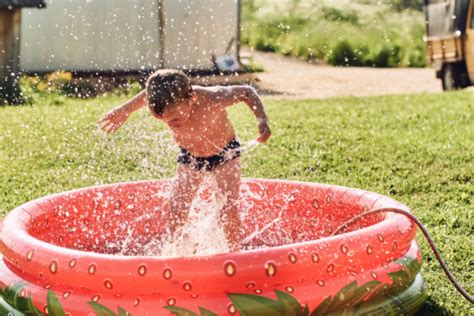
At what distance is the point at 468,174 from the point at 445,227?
1099mm

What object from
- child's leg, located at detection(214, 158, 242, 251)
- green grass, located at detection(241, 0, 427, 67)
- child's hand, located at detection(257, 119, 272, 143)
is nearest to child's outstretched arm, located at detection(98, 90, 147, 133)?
child's leg, located at detection(214, 158, 242, 251)

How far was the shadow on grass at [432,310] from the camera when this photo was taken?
329 centimetres

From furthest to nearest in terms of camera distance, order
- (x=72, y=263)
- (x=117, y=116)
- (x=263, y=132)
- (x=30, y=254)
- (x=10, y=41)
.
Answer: (x=10, y=41)
(x=117, y=116)
(x=263, y=132)
(x=30, y=254)
(x=72, y=263)

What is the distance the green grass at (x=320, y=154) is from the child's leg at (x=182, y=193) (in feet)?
3.65

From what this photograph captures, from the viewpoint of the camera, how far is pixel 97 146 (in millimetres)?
6305

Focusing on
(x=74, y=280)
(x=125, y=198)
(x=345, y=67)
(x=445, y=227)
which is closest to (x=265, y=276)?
(x=74, y=280)

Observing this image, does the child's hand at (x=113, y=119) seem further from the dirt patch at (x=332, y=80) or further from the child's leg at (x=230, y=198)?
the dirt patch at (x=332, y=80)

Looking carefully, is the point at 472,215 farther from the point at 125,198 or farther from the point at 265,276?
the point at 265,276

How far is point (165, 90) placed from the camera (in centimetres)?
312

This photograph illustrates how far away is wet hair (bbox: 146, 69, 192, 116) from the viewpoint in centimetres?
311

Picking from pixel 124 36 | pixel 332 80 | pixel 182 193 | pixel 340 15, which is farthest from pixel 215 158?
pixel 340 15

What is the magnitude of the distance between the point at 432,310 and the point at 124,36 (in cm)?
915

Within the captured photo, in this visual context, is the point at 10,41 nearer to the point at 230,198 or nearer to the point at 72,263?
the point at 230,198

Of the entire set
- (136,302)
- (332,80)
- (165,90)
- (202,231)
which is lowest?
(332,80)
